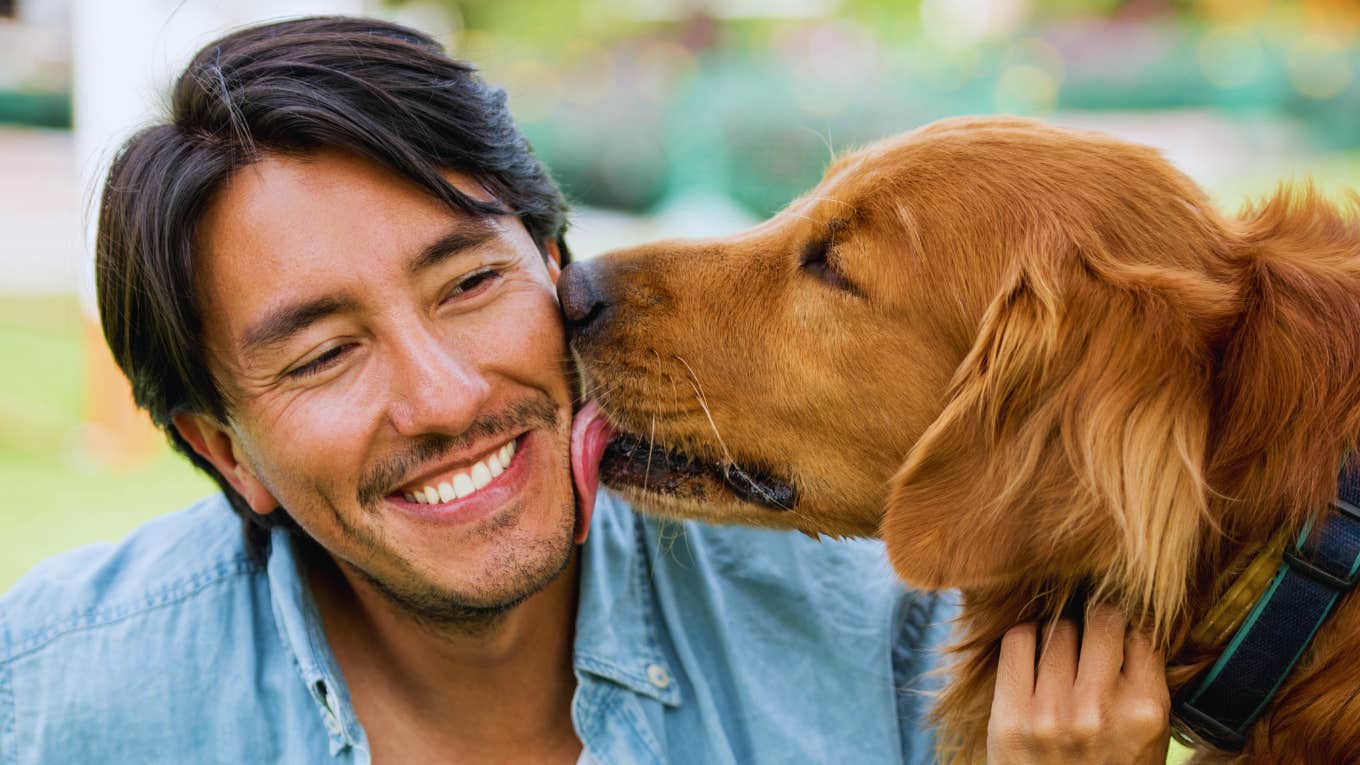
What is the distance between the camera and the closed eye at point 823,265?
2639 mm

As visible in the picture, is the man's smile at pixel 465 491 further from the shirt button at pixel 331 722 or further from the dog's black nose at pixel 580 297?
the shirt button at pixel 331 722

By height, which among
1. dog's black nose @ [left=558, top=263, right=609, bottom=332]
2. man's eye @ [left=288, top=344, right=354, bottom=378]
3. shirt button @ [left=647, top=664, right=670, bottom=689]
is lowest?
shirt button @ [left=647, top=664, right=670, bottom=689]

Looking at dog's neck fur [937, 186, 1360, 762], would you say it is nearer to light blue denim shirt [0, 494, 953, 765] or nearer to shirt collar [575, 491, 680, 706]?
light blue denim shirt [0, 494, 953, 765]

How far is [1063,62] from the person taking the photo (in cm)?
1886

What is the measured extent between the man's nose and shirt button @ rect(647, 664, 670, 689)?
74cm

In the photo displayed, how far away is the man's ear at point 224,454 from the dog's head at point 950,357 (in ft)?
2.51

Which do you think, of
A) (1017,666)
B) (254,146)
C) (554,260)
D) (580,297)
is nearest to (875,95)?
(554,260)

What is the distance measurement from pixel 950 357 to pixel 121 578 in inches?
75.7

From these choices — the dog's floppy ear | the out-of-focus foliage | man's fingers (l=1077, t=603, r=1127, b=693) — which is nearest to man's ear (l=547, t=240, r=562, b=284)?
the dog's floppy ear

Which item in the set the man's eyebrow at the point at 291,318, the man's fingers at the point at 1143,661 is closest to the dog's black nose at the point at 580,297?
the man's eyebrow at the point at 291,318

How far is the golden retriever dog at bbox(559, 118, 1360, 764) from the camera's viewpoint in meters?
2.11

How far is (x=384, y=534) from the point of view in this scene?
247cm

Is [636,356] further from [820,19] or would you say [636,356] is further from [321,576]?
[820,19]

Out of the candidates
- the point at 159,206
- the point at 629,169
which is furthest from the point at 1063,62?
the point at 159,206
